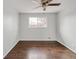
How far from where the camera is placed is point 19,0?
466 centimetres

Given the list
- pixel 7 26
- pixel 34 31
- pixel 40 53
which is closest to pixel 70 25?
pixel 40 53

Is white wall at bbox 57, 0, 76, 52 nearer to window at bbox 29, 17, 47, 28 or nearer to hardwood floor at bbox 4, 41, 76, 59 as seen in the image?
hardwood floor at bbox 4, 41, 76, 59

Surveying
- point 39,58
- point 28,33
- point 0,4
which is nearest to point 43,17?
point 28,33

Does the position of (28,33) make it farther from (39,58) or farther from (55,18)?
(39,58)

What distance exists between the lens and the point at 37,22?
9531 mm

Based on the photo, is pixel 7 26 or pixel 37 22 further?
pixel 37 22

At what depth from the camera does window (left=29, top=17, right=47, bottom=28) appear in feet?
31.0

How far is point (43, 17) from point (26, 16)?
149cm

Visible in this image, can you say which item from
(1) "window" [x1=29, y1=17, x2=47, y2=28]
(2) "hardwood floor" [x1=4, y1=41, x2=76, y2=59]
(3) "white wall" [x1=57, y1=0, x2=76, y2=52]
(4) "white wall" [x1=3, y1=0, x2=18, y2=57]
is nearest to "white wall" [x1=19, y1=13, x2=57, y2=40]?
(1) "window" [x1=29, y1=17, x2=47, y2=28]

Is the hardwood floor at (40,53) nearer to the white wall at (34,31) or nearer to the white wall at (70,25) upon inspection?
the white wall at (70,25)

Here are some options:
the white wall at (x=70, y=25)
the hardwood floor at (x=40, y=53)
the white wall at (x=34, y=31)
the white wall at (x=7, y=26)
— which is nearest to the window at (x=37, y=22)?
the white wall at (x=34, y=31)

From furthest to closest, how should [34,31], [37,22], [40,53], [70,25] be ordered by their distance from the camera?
[37,22] → [34,31] → [70,25] → [40,53]

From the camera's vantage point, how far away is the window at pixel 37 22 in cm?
946

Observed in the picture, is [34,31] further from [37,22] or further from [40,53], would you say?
[40,53]
